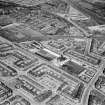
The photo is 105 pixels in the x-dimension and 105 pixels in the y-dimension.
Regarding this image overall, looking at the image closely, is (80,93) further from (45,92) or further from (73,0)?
(73,0)

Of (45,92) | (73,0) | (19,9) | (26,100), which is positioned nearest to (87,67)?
(45,92)

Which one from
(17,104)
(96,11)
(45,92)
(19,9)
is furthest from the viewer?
(96,11)

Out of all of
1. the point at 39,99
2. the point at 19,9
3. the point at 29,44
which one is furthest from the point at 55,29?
the point at 39,99

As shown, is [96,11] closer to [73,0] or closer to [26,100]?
[73,0]

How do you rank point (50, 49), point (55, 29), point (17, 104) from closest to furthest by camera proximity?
point (17, 104), point (50, 49), point (55, 29)

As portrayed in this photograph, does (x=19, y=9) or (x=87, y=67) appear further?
(x=19, y=9)

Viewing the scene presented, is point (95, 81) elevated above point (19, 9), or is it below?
below

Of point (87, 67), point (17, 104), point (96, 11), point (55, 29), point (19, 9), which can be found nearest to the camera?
point (17, 104)

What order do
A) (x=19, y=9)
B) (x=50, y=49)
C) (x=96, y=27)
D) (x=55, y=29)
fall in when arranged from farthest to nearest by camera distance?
(x=19, y=9)
(x=96, y=27)
(x=55, y=29)
(x=50, y=49)

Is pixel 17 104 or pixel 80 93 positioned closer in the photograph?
pixel 17 104
